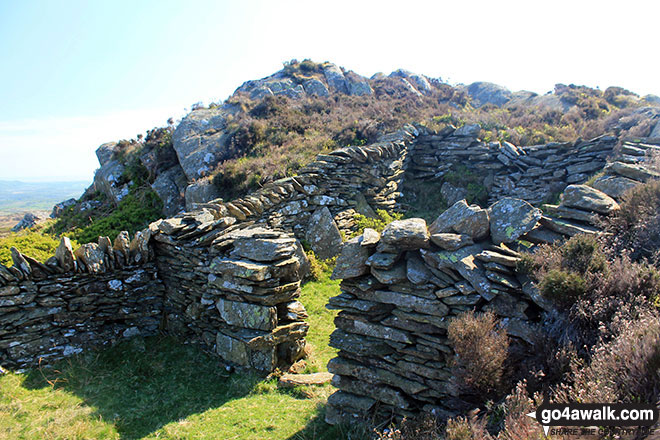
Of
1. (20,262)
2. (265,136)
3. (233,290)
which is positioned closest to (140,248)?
(20,262)

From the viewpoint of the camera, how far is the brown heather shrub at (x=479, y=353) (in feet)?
11.9

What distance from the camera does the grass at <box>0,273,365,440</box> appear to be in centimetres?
490

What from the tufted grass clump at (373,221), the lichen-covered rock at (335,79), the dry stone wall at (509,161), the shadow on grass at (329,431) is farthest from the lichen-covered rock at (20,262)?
the lichen-covered rock at (335,79)

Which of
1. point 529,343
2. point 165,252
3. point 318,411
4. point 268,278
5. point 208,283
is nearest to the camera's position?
point 529,343

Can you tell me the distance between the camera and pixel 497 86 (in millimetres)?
34562

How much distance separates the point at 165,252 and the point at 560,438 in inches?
295

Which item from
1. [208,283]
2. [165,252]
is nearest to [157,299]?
[165,252]

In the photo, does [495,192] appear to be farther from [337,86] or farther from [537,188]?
[337,86]

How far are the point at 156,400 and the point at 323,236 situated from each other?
21.6 feet

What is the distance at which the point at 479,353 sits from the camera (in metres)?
3.66

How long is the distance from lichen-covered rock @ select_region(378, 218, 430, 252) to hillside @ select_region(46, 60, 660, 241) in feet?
26.5

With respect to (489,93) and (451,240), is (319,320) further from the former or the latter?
(489,93)

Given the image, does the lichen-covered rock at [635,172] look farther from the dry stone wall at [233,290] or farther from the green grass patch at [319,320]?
the green grass patch at [319,320]

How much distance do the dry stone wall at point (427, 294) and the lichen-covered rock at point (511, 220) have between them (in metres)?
0.01
